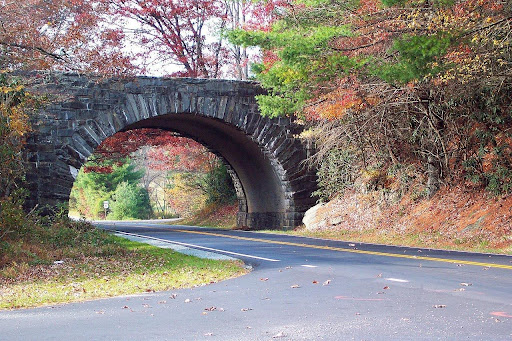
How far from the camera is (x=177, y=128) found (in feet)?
91.1

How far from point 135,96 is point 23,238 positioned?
31.2 ft

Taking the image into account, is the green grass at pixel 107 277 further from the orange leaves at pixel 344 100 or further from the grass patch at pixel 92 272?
the orange leaves at pixel 344 100

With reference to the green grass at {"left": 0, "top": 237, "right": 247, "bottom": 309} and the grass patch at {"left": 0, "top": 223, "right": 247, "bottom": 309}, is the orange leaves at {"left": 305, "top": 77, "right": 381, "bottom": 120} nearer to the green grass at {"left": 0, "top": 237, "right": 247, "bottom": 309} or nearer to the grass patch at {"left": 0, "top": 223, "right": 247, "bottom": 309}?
the grass patch at {"left": 0, "top": 223, "right": 247, "bottom": 309}

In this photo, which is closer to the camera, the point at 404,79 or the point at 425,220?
the point at 404,79

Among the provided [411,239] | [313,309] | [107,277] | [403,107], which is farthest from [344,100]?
[313,309]

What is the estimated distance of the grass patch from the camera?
9.27 m

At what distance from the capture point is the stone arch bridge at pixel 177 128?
71.3 feet

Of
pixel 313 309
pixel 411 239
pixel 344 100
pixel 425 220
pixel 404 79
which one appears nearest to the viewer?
pixel 313 309

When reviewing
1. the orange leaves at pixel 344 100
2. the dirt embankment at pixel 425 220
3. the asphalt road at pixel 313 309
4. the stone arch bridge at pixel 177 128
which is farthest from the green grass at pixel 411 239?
the stone arch bridge at pixel 177 128

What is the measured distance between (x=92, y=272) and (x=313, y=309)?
18.1 feet

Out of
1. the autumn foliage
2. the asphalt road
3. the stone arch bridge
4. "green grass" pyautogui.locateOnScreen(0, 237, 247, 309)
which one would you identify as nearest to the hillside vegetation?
the autumn foliage

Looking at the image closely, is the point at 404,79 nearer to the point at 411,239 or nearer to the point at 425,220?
the point at 411,239

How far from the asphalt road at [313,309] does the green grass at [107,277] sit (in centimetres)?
60

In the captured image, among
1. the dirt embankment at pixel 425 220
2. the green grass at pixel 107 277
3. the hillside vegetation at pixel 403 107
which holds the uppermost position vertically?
the hillside vegetation at pixel 403 107
